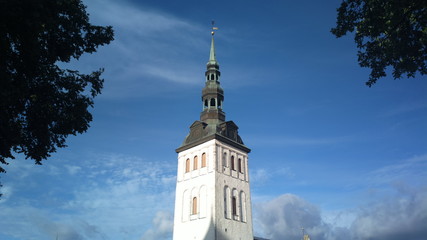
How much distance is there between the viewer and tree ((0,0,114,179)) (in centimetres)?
1190

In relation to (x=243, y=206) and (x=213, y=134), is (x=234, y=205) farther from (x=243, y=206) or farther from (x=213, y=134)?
(x=213, y=134)

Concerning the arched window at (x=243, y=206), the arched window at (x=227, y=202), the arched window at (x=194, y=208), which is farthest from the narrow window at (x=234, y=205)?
the arched window at (x=194, y=208)

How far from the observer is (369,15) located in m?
14.0

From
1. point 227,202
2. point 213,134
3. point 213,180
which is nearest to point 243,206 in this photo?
point 227,202

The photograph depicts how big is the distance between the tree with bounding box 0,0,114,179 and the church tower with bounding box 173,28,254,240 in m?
21.5

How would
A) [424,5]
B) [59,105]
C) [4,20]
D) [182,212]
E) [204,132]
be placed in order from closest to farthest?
[4,20] < [424,5] < [59,105] < [182,212] < [204,132]

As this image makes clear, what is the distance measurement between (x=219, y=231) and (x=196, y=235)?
2.39 meters

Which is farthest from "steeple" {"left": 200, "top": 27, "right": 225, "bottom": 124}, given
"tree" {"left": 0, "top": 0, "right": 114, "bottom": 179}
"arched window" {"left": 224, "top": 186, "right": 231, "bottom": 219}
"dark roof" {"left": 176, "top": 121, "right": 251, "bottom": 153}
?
"tree" {"left": 0, "top": 0, "right": 114, "bottom": 179}

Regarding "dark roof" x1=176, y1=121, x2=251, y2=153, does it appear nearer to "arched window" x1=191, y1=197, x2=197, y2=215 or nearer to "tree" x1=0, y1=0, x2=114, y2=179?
"arched window" x1=191, y1=197, x2=197, y2=215

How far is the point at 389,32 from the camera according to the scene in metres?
13.9

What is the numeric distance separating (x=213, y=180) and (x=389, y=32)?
24.5 m

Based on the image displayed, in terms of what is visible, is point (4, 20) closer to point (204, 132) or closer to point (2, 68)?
point (2, 68)

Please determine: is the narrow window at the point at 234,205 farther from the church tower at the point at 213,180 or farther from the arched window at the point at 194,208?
the arched window at the point at 194,208

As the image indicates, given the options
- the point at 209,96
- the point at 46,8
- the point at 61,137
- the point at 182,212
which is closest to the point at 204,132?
the point at 209,96
